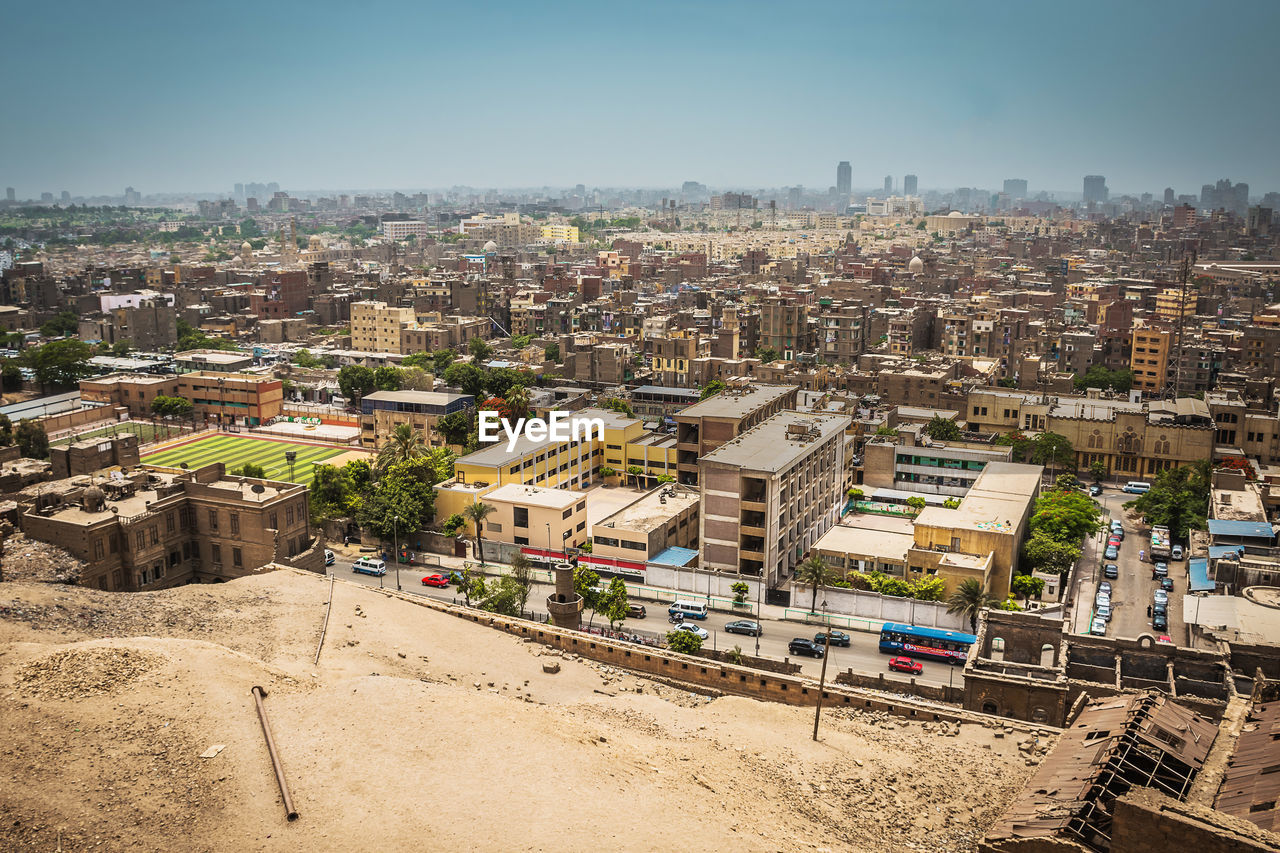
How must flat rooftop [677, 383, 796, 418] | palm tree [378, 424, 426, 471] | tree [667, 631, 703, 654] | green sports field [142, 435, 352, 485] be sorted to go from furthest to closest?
green sports field [142, 435, 352, 485], palm tree [378, 424, 426, 471], flat rooftop [677, 383, 796, 418], tree [667, 631, 703, 654]

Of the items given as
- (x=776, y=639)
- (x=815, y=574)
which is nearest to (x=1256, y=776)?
(x=776, y=639)

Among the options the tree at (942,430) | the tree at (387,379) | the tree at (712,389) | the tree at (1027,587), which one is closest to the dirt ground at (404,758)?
the tree at (1027,587)

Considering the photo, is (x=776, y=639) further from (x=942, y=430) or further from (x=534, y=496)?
(x=942, y=430)

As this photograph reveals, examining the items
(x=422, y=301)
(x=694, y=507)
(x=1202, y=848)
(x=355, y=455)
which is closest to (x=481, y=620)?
(x=694, y=507)

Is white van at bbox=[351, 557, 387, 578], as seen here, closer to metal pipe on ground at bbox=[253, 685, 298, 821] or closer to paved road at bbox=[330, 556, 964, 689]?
paved road at bbox=[330, 556, 964, 689]

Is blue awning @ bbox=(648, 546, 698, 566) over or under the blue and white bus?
over

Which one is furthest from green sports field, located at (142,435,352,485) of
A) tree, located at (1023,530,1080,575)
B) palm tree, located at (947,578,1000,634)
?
tree, located at (1023,530,1080,575)

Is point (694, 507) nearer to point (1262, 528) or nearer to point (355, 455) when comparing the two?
point (1262, 528)
